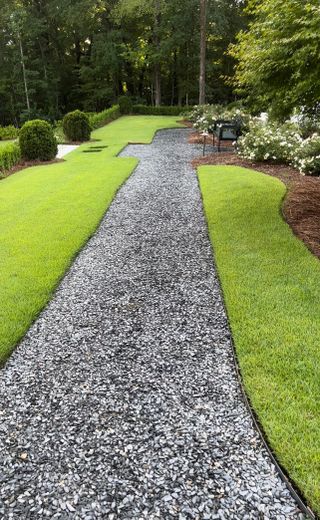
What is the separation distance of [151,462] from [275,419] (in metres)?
0.76

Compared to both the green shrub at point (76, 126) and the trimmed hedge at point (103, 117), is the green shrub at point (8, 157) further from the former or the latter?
the trimmed hedge at point (103, 117)

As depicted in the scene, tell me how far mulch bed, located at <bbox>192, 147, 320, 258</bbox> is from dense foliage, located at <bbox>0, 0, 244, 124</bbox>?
1904 cm

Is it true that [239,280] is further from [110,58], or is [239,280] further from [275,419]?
[110,58]

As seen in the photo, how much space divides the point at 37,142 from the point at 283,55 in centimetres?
916

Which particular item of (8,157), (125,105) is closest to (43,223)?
(8,157)

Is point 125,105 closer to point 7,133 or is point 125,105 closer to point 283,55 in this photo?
point 7,133

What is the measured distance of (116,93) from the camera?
3206 centimetres

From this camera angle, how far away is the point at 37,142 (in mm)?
11938

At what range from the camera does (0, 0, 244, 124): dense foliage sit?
85.8ft

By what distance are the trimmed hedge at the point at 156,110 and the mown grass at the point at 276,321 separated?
23303 millimetres

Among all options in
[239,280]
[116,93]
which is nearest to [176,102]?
[116,93]

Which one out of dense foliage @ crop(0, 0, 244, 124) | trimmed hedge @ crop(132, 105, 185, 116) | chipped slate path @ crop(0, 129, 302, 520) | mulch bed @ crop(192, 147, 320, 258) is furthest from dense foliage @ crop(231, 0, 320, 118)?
trimmed hedge @ crop(132, 105, 185, 116)

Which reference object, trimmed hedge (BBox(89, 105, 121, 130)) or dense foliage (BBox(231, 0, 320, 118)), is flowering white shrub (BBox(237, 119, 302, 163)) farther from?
Result: trimmed hedge (BBox(89, 105, 121, 130))

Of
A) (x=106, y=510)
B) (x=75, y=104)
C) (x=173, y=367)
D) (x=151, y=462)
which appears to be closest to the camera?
(x=106, y=510)
